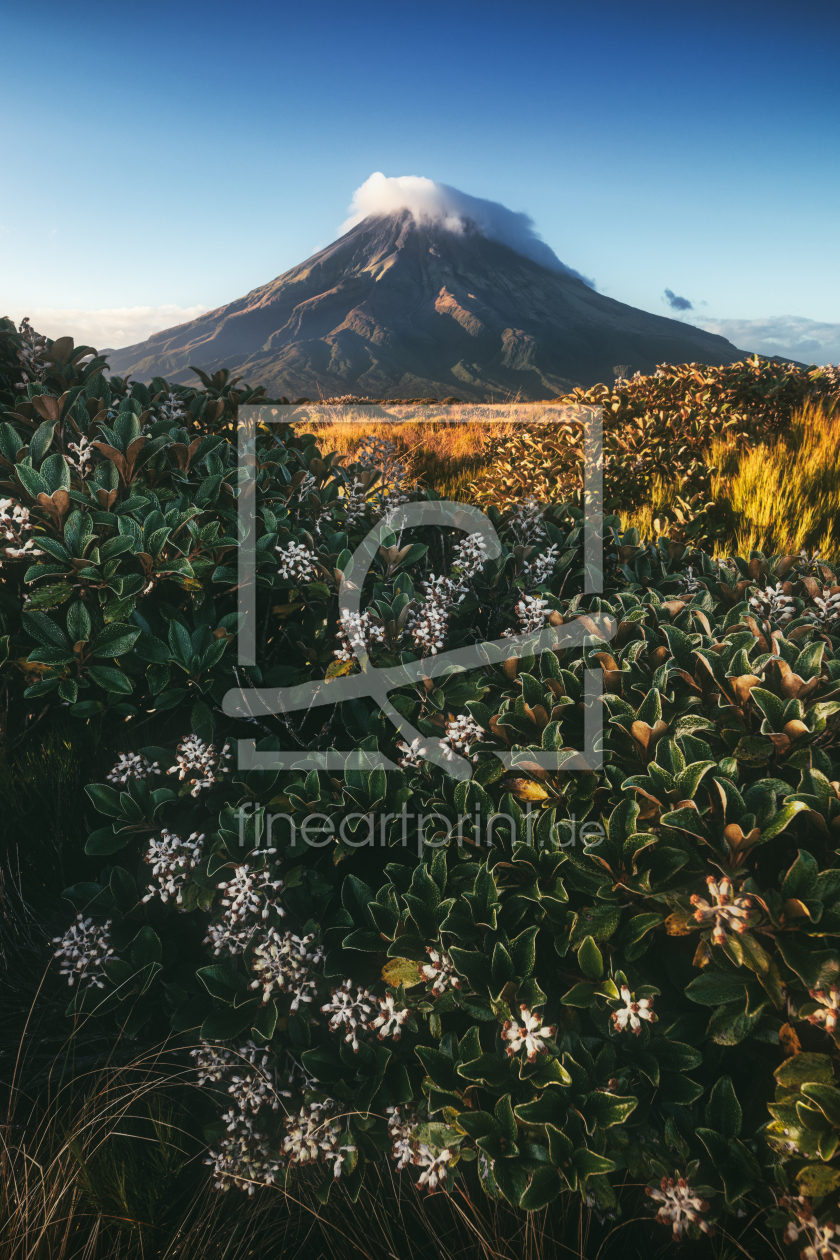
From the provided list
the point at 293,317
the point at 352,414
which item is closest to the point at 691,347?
the point at 293,317

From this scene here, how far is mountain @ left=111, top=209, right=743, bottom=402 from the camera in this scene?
7072 inches

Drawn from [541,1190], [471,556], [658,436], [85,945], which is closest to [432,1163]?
[541,1190]

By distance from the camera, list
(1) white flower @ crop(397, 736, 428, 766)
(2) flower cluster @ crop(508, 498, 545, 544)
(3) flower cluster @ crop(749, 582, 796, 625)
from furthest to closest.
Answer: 1. (2) flower cluster @ crop(508, 498, 545, 544)
2. (3) flower cluster @ crop(749, 582, 796, 625)
3. (1) white flower @ crop(397, 736, 428, 766)

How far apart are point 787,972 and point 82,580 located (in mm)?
2064

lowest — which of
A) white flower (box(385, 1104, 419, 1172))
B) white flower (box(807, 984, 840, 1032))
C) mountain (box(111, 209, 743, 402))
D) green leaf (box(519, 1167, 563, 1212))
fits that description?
white flower (box(385, 1104, 419, 1172))

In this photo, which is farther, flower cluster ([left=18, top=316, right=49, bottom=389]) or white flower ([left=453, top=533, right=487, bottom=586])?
flower cluster ([left=18, top=316, right=49, bottom=389])

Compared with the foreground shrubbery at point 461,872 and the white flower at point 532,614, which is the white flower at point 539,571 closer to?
the foreground shrubbery at point 461,872

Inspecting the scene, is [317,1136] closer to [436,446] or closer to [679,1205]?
[679,1205]

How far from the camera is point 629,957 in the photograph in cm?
141

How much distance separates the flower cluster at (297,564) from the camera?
2.12 m

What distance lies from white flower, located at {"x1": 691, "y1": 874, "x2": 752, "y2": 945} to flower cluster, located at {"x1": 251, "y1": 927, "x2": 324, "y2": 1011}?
3.18 feet

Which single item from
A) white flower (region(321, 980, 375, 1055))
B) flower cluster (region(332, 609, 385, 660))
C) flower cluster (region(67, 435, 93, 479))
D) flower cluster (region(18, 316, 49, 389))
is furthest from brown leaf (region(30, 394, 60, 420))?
white flower (region(321, 980, 375, 1055))

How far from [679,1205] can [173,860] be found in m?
1.43

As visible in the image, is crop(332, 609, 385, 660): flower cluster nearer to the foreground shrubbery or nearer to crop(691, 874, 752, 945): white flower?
the foreground shrubbery
